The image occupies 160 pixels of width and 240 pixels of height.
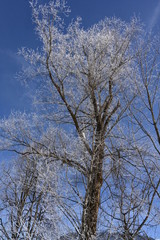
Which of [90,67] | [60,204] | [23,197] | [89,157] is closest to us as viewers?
[60,204]

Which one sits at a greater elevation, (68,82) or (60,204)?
(68,82)

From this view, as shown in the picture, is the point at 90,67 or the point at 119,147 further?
the point at 90,67

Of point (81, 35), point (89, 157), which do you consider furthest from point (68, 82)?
point (89, 157)

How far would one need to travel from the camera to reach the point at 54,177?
163 inches

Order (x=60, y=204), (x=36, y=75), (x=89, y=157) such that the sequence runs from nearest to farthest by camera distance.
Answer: (x=60, y=204) → (x=89, y=157) → (x=36, y=75)

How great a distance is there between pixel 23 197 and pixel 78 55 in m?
5.95

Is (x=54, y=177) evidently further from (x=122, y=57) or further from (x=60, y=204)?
(x=122, y=57)

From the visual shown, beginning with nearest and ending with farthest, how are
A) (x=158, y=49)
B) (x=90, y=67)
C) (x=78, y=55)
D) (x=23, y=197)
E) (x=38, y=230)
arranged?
(x=38, y=230) < (x=158, y=49) < (x=90, y=67) < (x=78, y=55) < (x=23, y=197)

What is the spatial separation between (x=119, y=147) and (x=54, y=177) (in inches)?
86.2

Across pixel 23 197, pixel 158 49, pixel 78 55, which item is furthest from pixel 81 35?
pixel 23 197

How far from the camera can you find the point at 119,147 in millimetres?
5875

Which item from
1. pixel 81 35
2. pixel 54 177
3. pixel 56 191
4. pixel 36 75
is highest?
pixel 81 35

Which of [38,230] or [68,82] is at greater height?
[68,82]

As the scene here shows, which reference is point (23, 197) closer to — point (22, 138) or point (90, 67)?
point (22, 138)
